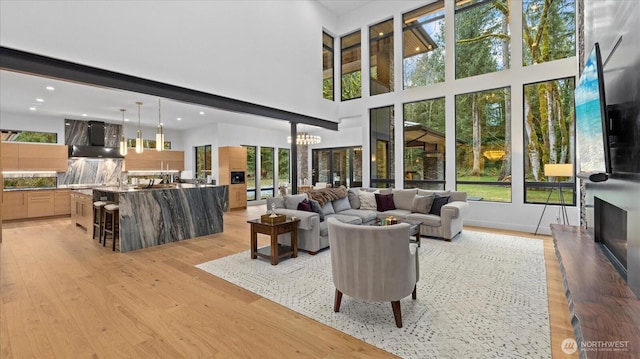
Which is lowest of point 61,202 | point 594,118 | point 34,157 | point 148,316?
point 148,316

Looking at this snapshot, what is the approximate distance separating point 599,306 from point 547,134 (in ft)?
16.1

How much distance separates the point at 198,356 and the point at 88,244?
4.43 metres

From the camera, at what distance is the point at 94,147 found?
8625mm

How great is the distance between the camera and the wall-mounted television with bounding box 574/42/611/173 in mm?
2322

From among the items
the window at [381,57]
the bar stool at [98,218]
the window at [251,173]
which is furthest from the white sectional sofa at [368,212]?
the window at [251,173]

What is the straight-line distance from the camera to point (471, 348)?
211 centimetres

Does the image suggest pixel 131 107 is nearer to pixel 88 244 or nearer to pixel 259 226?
pixel 88 244

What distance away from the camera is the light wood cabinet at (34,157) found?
7.38 metres

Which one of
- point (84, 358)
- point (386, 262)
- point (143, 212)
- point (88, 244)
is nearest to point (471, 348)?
point (386, 262)

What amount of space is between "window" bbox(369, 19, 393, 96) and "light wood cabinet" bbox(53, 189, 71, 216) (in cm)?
907

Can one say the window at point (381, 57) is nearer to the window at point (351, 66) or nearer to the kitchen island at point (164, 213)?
the window at point (351, 66)

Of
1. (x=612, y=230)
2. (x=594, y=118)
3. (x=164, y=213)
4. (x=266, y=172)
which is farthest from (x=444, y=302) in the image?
(x=266, y=172)

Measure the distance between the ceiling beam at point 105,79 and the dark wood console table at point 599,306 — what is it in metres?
5.66

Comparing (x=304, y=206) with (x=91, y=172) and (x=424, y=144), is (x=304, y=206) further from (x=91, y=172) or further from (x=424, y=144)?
(x=91, y=172)
